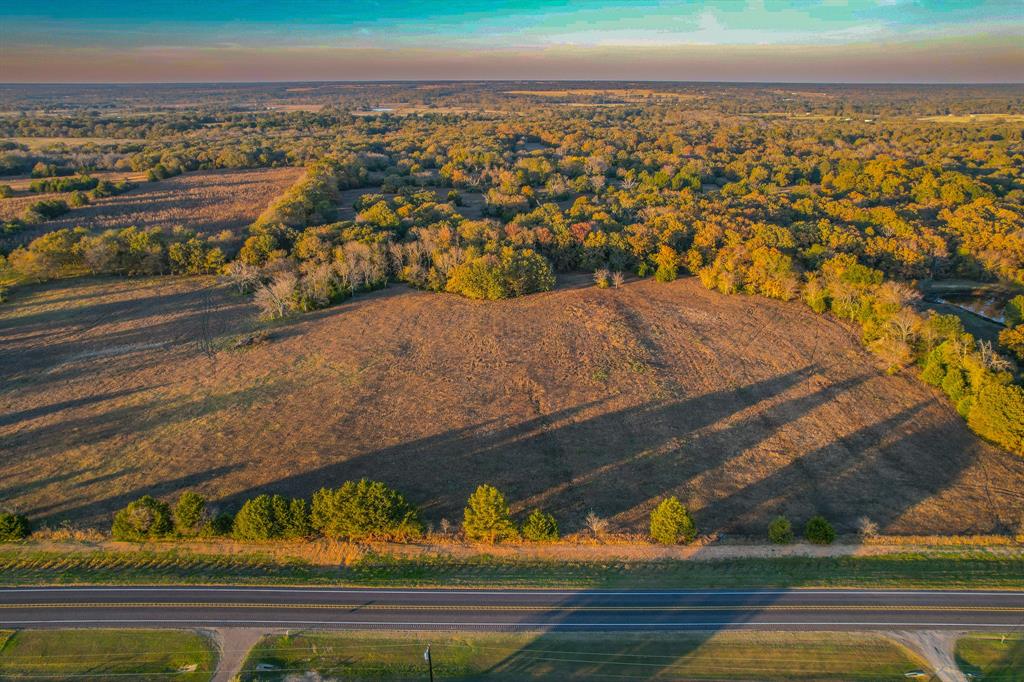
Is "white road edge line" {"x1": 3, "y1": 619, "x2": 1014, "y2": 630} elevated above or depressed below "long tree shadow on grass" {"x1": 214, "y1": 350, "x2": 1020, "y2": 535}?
below

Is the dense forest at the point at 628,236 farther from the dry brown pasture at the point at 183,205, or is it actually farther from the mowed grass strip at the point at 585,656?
the mowed grass strip at the point at 585,656

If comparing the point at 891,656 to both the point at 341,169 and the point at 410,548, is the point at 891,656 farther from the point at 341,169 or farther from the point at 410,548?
the point at 341,169

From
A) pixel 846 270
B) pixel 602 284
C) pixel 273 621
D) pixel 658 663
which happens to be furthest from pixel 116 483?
pixel 846 270

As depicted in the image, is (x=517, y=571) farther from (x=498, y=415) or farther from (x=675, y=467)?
(x=498, y=415)

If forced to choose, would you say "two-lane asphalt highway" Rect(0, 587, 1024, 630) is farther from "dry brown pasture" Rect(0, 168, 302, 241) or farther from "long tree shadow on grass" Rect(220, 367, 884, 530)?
"dry brown pasture" Rect(0, 168, 302, 241)

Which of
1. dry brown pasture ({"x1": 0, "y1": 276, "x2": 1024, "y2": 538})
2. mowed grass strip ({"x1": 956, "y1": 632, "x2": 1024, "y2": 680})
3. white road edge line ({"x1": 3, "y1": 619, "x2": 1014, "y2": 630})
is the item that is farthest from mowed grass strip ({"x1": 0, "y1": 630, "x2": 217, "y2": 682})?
mowed grass strip ({"x1": 956, "y1": 632, "x2": 1024, "y2": 680})
